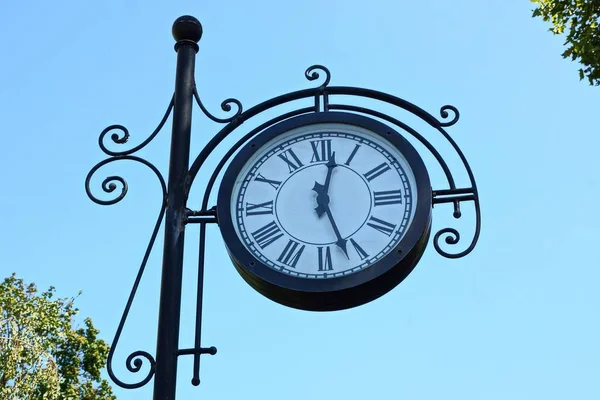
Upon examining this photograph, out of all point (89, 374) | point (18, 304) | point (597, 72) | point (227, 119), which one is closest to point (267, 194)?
point (227, 119)

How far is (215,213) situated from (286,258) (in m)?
0.42

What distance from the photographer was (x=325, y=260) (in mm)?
4047

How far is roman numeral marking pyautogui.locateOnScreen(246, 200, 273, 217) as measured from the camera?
424 centimetres

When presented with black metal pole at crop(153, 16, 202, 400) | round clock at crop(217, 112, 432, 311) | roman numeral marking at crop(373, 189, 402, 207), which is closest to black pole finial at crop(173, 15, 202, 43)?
black metal pole at crop(153, 16, 202, 400)

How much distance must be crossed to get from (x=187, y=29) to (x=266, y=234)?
4.13 feet

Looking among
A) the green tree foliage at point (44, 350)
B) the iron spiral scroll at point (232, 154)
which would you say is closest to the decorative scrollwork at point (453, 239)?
the iron spiral scroll at point (232, 154)

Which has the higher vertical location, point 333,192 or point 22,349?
point 22,349

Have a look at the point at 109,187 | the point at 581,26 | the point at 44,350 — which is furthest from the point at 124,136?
the point at 44,350

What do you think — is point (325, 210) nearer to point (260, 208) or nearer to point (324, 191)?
point (324, 191)

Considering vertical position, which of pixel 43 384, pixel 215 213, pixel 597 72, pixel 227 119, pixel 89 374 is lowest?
pixel 215 213

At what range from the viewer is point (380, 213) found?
163 inches

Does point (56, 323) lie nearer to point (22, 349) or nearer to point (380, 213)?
point (22, 349)

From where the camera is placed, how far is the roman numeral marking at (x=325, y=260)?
13.2ft

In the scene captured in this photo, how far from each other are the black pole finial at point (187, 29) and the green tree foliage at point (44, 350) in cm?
1488
